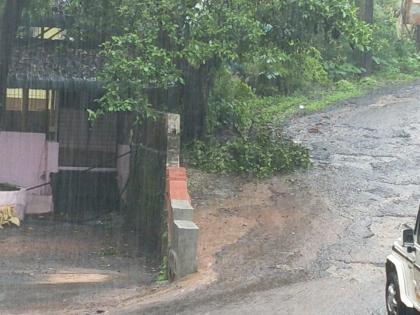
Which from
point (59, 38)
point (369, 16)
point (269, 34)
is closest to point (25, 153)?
Answer: point (59, 38)

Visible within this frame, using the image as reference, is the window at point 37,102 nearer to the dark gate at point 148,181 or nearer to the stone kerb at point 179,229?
the dark gate at point 148,181

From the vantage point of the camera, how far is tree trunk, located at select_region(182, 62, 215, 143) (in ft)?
47.8

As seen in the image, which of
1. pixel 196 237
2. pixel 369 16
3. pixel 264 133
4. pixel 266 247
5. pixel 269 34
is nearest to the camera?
pixel 196 237

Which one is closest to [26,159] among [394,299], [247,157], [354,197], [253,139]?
[253,139]

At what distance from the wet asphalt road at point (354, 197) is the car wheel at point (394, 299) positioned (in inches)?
37.6

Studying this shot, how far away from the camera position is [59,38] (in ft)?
57.8

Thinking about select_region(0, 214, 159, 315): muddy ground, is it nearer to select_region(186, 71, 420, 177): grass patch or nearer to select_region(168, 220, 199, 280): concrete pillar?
select_region(168, 220, 199, 280): concrete pillar

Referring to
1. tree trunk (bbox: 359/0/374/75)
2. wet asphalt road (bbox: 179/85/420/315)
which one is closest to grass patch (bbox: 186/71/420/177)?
wet asphalt road (bbox: 179/85/420/315)

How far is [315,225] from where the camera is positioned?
11.5 metres

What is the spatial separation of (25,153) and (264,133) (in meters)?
6.01

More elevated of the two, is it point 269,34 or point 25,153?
point 269,34

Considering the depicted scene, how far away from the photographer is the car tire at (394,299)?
6.39 meters

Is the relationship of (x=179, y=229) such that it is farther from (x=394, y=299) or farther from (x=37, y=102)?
(x=37, y=102)

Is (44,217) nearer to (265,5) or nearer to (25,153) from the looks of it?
(25,153)
